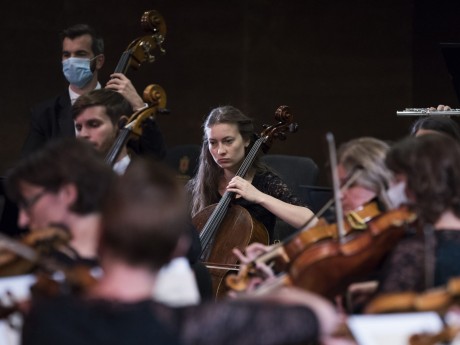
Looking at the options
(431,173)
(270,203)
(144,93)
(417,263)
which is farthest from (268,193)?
(417,263)

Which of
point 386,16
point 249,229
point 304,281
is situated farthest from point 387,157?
point 386,16

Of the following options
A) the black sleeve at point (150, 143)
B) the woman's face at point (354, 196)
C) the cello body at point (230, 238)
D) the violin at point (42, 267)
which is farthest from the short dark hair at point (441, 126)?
the violin at point (42, 267)

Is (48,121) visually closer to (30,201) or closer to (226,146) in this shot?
(226,146)

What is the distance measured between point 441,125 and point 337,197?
136 centimetres

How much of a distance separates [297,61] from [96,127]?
2903mm

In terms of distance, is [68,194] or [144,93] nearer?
[68,194]

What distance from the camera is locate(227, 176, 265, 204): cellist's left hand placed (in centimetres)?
403

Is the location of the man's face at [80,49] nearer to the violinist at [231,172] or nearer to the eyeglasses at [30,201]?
the violinist at [231,172]

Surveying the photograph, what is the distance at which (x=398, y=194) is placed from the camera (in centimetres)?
266

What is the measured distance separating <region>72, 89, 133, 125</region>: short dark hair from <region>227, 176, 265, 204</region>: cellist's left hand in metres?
0.68

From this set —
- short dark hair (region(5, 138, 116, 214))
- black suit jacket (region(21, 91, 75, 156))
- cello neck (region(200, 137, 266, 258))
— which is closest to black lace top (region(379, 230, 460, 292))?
short dark hair (region(5, 138, 116, 214))

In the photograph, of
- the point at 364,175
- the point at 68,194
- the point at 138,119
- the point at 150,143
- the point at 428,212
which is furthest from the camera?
the point at 150,143

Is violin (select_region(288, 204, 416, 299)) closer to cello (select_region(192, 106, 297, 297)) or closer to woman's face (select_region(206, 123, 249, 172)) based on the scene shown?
cello (select_region(192, 106, 297, 297))

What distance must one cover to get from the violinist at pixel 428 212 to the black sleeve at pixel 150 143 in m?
1.18
